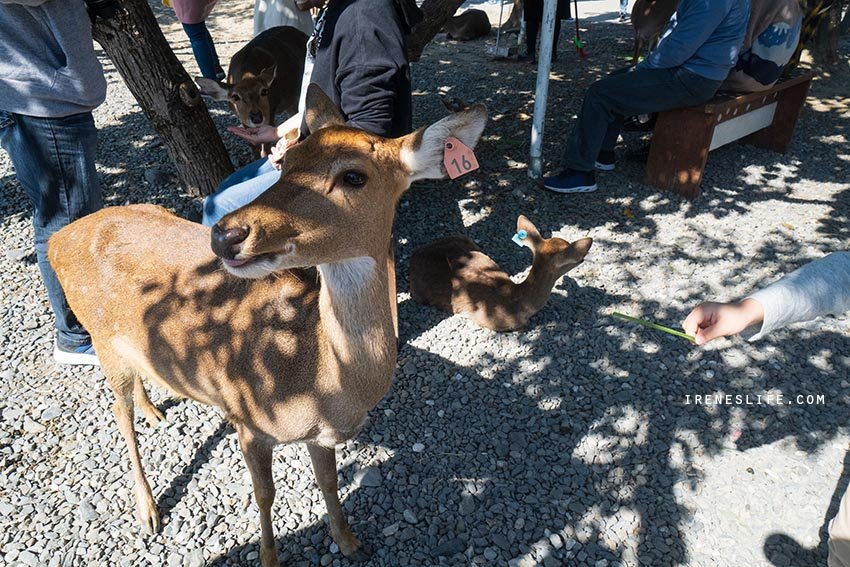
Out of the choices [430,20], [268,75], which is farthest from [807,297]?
[268,75]

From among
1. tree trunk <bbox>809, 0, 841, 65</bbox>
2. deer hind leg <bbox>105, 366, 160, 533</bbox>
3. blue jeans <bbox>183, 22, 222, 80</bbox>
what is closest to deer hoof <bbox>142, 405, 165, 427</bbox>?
deer hind leg <bbox>105, 366, 160, 533</bbox>

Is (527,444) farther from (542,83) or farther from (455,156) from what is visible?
(542,83)

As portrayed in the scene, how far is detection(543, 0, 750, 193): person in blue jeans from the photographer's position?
4.97m

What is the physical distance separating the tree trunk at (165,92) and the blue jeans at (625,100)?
324cm

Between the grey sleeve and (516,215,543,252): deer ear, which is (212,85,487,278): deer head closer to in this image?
the grey sleeve

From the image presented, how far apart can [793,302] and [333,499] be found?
1.99m

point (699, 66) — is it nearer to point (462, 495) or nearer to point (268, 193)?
point (462, 495)

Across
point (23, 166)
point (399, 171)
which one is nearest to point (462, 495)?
point (399, 171)

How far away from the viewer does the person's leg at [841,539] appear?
6.72 ft

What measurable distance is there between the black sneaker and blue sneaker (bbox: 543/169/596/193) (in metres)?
0.51

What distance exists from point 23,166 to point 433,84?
21.5 ft

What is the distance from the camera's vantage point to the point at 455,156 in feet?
6.76

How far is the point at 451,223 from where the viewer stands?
17.5 ft

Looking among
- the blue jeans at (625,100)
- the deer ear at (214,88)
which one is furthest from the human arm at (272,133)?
the blue jeans at (625,100)
